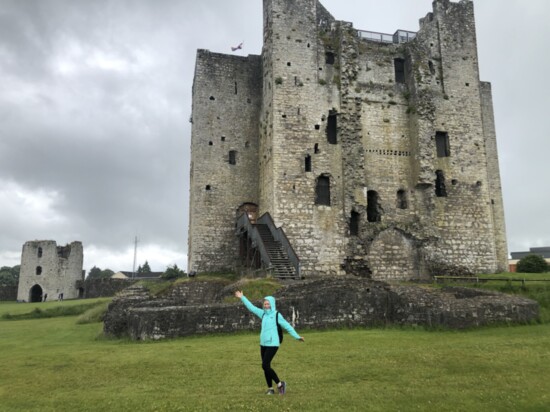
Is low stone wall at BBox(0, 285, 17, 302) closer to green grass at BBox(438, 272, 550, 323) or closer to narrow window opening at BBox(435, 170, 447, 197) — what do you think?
narrow window opening at BBox(435, 170, 447, 197)

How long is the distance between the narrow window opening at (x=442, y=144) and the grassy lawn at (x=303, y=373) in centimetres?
1735

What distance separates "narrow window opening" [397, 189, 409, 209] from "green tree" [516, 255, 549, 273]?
26.5 ft

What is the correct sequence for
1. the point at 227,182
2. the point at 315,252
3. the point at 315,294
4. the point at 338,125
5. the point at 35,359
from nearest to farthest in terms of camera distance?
the point at 35,359, the point at 315,294, the point at 315,252, the point at 338,125, the point at 227,182

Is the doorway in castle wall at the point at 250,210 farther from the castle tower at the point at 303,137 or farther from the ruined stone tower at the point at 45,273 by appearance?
the ruined stone tower at the point at 45,273

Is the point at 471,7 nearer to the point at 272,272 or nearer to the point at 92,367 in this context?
the point at 272,272

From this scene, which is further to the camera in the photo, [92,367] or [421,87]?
[421,87]

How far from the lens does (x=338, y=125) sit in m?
28.6

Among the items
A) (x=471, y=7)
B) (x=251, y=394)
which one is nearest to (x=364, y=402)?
(x=251, y=394)

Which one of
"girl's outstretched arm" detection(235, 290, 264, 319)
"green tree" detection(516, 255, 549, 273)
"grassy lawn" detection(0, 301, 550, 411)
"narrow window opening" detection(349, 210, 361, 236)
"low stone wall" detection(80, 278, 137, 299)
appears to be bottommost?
"grassy lawn" detection(0, 301, 550, 411)

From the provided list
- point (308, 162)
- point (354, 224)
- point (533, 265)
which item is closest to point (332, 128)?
point (308, 162)

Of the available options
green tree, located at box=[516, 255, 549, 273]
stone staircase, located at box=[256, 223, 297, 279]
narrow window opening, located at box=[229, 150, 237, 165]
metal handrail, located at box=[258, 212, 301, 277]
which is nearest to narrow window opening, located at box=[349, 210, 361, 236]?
metal handrail, located at box=[258, 212, 301, 277]

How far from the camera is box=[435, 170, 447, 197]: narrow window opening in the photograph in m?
29.3

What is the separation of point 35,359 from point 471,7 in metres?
32.4

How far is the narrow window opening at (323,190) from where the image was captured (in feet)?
91.2
